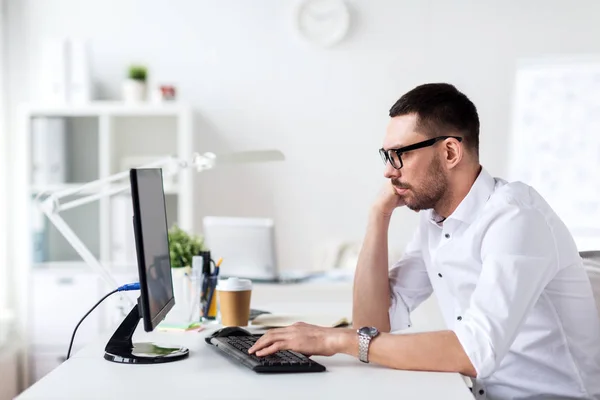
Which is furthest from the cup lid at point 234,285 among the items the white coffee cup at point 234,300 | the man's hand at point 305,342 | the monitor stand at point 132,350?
the man's hand at point 305,342

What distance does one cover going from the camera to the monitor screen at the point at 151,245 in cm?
151

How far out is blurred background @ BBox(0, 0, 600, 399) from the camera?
453 cm

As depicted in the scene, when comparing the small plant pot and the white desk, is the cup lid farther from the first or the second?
the small plant pot

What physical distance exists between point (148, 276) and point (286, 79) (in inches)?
128

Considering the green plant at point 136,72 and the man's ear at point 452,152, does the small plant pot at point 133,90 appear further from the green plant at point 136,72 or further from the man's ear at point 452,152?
the man's ear at point 452,152

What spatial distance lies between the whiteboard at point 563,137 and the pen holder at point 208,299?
284 centimetres

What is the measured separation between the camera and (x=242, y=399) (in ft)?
4.45

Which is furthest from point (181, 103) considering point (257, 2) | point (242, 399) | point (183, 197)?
point (242, 399)

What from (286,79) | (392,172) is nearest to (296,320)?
(392,172)

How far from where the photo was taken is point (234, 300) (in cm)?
213

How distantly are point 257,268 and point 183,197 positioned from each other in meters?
1.09

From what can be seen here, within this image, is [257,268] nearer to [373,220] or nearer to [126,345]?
[373,220]

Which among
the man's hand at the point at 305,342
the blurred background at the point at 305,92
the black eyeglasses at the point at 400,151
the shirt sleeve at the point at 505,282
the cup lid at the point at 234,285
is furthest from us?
the blurred background at the point at 305,92

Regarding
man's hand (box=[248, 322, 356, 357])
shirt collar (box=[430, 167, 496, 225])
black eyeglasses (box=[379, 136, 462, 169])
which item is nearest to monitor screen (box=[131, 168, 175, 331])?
man's hand (box=[248, 322, 356, 357])
